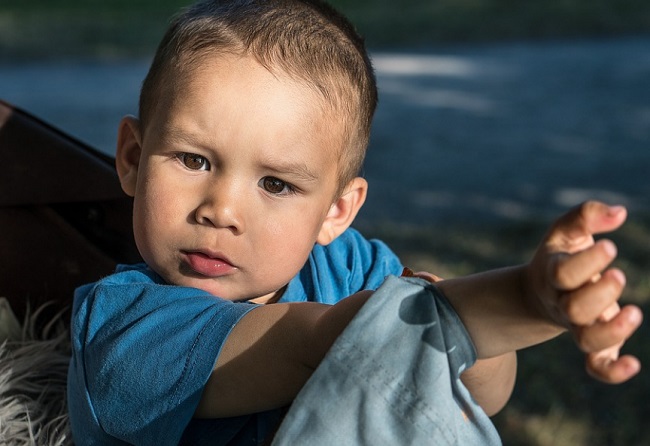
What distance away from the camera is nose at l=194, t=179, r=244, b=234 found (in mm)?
1298

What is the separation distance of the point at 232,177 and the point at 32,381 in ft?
1.93

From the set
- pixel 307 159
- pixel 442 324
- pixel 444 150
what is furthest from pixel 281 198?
pixel 444 150

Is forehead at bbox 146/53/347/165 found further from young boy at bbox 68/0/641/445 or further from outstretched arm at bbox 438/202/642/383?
outstretched arm at bbox 438/202/642/383

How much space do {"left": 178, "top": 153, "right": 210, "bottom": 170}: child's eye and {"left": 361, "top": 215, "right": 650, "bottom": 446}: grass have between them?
5.36 ft

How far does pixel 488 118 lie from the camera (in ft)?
20.8

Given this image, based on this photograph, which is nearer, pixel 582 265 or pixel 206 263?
pixel 582 265

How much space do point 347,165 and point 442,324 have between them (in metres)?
0.46

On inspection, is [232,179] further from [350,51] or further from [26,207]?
[26,207]

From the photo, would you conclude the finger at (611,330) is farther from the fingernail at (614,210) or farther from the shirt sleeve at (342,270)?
the shirt sleeve at (342,270)

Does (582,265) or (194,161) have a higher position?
(582,265)

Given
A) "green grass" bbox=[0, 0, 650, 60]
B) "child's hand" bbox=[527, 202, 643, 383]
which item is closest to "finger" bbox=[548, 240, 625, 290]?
"child's hand" bbox=[527, 202, 643, 383]

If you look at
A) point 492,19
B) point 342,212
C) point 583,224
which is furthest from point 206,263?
point 492,19

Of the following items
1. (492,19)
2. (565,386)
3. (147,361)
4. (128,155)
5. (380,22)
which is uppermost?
(128,155)

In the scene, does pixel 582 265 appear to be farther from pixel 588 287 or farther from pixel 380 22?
pixel 380 22
